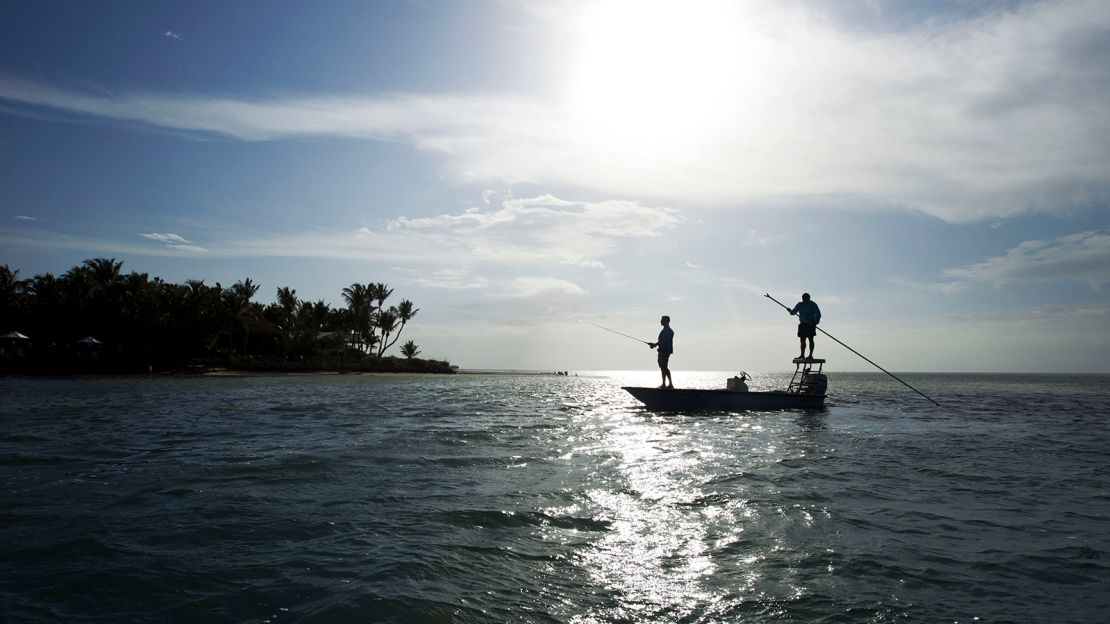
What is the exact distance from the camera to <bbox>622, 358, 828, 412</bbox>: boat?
66.8 ft

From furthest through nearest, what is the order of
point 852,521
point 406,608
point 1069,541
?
point 852,521 < point 1069,541 < point 406,608

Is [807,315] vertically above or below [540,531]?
above

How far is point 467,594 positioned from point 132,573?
8.31 ft

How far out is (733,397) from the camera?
2067 cm

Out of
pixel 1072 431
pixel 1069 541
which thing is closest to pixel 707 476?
pixel 1069 541

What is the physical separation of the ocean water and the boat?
789 centimetres

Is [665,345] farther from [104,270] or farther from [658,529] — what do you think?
[104,270]

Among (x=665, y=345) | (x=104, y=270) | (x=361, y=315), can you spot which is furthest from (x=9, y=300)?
(x=665, y=345)

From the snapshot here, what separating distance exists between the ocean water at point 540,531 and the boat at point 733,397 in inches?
311

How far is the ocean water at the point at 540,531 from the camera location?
13.7 feet

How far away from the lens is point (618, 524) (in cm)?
615

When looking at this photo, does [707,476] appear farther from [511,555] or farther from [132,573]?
[132,573]

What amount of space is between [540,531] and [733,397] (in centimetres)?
1605

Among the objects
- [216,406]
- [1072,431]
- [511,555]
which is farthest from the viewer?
[216,406]
